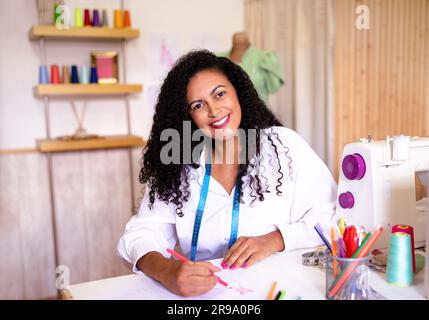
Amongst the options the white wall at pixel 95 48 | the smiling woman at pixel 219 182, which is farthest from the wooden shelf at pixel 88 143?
the smiling woman at pixel 219 182

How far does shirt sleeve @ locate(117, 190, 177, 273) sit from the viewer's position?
1151mm

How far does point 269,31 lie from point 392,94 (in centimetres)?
90

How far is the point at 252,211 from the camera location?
48.9 inches

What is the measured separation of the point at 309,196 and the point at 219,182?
0.26 m

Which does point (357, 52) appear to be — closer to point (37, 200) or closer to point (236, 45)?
point (236, 45)

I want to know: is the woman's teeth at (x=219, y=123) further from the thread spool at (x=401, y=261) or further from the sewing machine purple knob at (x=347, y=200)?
the thread spool at (x=401, y=261)

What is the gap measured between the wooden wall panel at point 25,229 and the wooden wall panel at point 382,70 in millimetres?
1644

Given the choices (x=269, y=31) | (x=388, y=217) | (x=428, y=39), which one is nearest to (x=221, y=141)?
(x=388, y=217)

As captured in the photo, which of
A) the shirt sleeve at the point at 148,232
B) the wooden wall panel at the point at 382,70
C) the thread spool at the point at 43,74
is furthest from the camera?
the thread spool at the point at 43,74

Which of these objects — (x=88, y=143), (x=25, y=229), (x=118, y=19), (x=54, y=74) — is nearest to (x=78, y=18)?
(x=118, y=19)

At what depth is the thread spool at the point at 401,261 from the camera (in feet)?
2.89

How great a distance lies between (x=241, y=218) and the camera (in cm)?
123

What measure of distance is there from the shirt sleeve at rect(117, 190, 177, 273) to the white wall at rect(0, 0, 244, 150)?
57.1 inches

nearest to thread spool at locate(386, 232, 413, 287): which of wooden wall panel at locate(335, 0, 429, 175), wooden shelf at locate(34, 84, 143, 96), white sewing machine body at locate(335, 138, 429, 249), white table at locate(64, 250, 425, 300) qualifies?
white table at locate(64, 250, 425, 300)
